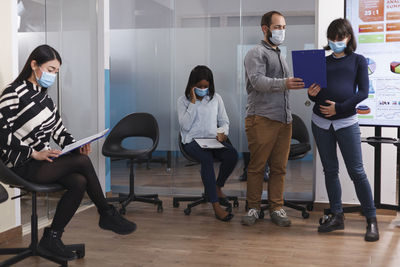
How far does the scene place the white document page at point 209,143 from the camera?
4.01 meters

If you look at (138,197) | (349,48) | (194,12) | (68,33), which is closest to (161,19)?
(194,12)

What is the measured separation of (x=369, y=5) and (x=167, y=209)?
243 cm

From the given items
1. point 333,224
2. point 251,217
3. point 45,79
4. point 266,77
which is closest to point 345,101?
point 266,77

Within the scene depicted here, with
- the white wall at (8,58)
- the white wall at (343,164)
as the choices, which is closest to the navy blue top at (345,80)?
the white wall at (343,164)

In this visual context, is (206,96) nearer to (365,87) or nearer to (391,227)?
(365,87)

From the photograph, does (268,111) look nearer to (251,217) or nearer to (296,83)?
(296,83)

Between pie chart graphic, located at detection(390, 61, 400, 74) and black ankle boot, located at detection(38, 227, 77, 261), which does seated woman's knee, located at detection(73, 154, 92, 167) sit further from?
pie chart graphic, located at detection(390, 61, 400, 74)

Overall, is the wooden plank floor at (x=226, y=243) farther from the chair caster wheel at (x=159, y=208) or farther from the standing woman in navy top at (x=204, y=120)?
the standing woman in navy top at (x=204, y=120)

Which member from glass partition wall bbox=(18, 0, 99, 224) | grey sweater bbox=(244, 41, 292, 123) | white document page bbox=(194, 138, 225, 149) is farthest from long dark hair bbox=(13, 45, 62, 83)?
white document page bbox=(194, 138, 225, 149)

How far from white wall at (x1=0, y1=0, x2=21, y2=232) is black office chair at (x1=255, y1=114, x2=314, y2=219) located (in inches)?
75.9

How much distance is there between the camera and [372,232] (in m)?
3.37

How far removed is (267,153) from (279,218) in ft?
1.72

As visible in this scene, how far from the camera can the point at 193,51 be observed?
4957mm

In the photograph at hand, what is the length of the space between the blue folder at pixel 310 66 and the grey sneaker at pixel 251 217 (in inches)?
42.8
